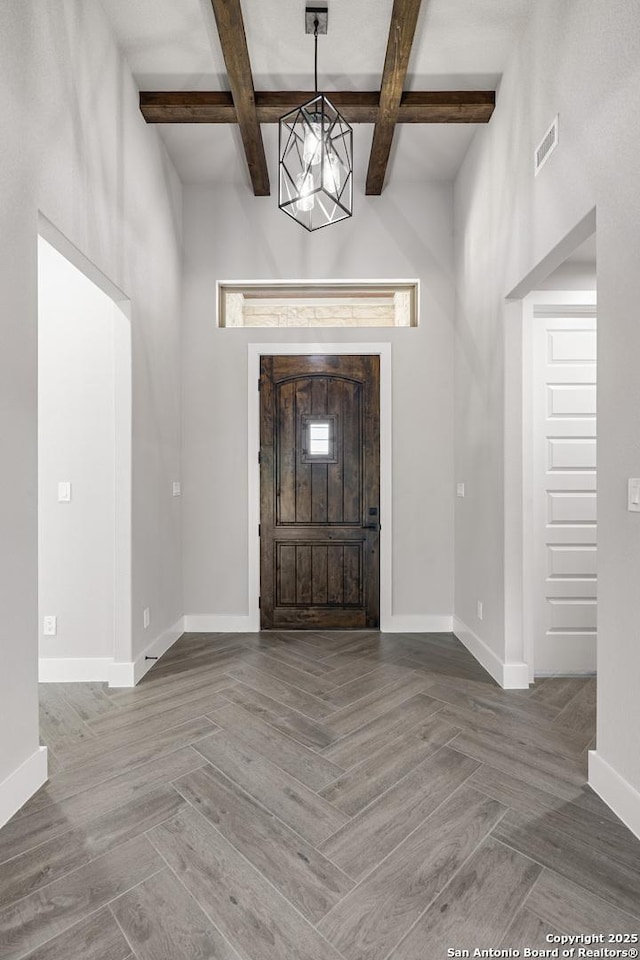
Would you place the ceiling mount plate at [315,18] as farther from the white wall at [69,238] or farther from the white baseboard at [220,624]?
the white baseboard at [220,624]

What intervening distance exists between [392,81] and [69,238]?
2014 mm

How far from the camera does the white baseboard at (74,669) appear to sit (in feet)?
10.2

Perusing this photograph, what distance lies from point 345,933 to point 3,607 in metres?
1.48

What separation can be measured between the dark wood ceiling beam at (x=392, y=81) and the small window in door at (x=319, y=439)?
5.98 feet

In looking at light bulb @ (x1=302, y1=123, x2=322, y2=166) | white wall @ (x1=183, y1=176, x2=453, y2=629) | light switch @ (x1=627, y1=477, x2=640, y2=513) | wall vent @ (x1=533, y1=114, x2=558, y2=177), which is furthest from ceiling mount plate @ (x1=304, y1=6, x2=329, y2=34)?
light switch @ (x1=627, y1=477, x2=640, y2=513)

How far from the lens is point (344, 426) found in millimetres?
4125

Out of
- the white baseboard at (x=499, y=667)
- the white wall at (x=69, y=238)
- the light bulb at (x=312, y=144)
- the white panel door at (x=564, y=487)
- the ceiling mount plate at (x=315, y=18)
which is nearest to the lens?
the white wall at (x=69, y=238)

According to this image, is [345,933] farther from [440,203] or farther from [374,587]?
[440,203]

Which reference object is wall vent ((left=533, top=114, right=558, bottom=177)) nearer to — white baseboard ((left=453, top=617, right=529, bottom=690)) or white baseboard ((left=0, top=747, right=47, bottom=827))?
white baseboard ((left=453, top=617, right=529, bottom=690))

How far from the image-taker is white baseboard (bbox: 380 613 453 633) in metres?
4.08

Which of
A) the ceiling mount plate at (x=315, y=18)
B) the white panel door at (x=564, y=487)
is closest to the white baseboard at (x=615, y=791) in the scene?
the white panel door at (x=564, y=487)

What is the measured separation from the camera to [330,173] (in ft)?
7.70

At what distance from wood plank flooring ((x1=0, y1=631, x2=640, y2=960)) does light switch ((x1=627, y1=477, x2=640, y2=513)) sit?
3.63ft

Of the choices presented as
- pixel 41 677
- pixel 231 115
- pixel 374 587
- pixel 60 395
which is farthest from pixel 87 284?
pixel 374 587
